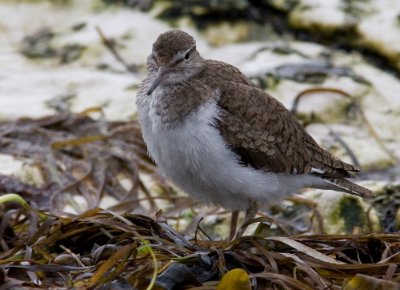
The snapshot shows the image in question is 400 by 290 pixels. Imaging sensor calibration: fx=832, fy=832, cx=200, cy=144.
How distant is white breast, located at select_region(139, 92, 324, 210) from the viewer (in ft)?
17.3

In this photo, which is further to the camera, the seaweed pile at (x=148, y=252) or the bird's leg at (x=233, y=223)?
the bird's leg at (x=233, y=223)

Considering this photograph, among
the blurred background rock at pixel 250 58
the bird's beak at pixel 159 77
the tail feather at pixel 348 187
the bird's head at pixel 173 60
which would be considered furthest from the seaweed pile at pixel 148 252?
the bird's head at pixel 173 60

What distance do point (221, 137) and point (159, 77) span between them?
629 millimetres

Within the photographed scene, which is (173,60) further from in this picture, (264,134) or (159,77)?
(264,134)

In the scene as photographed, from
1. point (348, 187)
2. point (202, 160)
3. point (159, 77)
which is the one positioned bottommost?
point (348, 187)

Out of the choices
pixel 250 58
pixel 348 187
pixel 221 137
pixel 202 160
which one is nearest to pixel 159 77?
pixel 221 137

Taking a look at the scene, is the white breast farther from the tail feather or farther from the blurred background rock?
the blurred background rock

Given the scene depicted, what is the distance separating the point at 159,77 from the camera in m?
5.66

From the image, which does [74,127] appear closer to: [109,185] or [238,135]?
[109,185]

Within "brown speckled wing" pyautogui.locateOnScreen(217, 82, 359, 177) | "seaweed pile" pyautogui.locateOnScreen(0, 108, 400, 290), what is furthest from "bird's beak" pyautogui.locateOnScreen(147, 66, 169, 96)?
"seaweed pile" pyautogui.locateOnScreen(0, 108, 400, 290)

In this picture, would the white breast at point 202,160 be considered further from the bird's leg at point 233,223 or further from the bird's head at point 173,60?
the bird's leg at point 233,223

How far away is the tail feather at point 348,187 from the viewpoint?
5953mm

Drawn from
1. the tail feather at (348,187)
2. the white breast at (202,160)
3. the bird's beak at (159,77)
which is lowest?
the tail feather at (348,187)

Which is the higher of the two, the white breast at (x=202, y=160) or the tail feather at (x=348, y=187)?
the white breast at (x=202, y=160)
